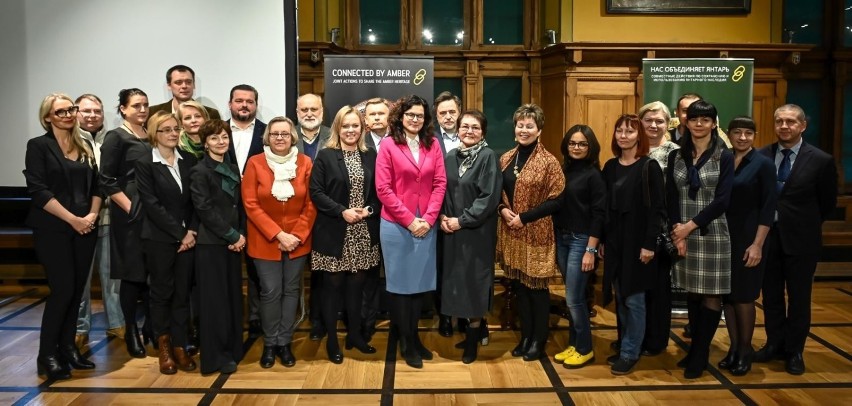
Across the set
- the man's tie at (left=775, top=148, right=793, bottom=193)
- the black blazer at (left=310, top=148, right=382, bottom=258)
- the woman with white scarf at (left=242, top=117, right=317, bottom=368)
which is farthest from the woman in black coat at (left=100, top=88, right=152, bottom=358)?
the man's tie at (left=775, top=148, right=793, bottom=193)

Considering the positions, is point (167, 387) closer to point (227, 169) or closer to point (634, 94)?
point (227, 169)

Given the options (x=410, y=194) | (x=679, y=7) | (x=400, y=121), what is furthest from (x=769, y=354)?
(x=679, y=7)

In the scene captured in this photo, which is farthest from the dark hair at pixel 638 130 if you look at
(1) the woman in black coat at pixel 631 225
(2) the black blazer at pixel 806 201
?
(2) the black blazer at pixel 806 201

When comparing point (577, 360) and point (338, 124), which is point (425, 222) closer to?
point (338, 124)

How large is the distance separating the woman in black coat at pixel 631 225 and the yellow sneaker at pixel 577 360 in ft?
0.52

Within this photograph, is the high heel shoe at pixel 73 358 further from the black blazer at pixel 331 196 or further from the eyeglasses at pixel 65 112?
the black blazer at pixel 331 196

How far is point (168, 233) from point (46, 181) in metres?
0.63

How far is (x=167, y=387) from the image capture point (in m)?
3.36

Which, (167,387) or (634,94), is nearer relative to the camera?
(167,387)

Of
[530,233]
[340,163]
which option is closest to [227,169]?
[340,163]

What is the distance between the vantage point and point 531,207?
3.51 metres

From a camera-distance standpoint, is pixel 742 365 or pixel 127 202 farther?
pixel 127 202

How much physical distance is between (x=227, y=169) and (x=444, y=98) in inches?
50.5

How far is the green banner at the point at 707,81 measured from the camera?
5.47 metres
